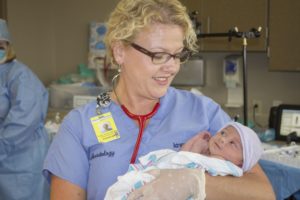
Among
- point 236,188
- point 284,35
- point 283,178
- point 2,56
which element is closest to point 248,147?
point 236,188

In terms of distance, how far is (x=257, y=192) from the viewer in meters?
1.19

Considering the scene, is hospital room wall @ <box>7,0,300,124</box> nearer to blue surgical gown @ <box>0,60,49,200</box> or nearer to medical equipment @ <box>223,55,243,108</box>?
medical equipment @ <box>223,55,243,108</box>

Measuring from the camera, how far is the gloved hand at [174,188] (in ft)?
3.66

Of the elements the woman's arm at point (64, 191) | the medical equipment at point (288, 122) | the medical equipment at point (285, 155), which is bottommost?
the medical equipment at point (285, 155)

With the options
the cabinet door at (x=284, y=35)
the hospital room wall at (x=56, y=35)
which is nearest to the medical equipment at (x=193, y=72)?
the hospital room wall at (x=56, y=35)

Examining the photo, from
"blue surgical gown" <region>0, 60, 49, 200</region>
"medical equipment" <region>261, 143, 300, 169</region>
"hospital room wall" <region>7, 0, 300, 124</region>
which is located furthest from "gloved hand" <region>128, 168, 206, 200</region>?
"hospital room wall" <region>7, 0, 300, 124</region>

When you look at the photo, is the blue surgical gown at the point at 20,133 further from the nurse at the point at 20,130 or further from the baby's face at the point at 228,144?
the baby's face at the point at 228,144

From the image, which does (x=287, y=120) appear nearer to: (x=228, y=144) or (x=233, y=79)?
(x=233, y=79)

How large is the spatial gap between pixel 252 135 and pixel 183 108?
239 mm

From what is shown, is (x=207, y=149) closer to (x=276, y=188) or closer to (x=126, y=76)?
(x=126, y=76)

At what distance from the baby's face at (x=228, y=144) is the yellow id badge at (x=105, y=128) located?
12.2 inches

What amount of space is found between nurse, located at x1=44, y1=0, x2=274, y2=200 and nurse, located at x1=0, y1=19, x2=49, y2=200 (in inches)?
49.0

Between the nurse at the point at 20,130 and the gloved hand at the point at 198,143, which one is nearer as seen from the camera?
the gloved hand at the point at 198,143

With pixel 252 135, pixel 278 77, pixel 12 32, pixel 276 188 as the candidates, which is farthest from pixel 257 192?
pixel 12 32
